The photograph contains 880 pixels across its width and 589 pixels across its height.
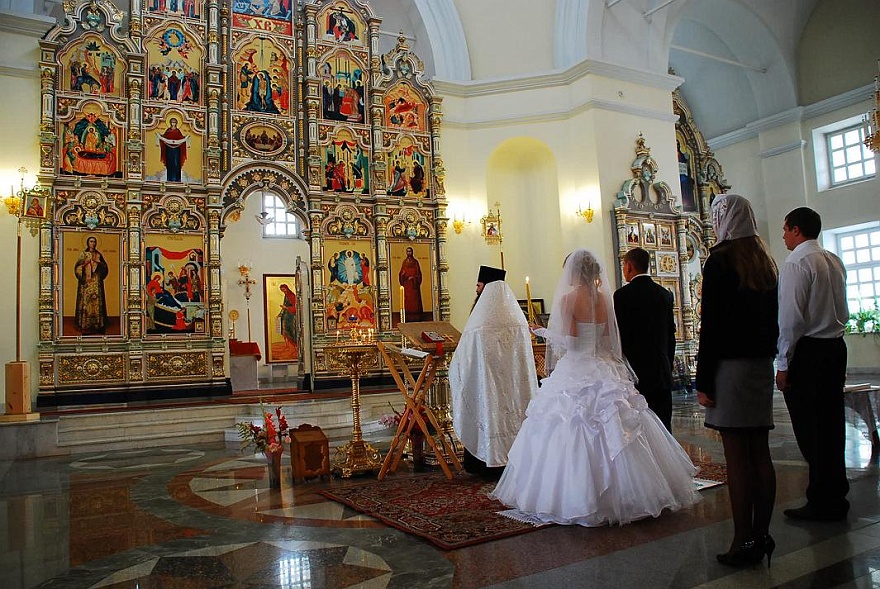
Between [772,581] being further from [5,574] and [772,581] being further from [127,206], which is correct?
[127,206]

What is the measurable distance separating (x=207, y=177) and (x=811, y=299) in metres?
10.9

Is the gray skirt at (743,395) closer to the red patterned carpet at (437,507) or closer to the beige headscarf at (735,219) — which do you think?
the beige headscarf at (735,219)

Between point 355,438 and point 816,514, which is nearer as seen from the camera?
point 816,514

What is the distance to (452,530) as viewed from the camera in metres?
4.45

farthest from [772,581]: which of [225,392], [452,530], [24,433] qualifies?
[225,392]

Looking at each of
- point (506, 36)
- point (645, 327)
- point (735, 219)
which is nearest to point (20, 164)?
point (506, 36)

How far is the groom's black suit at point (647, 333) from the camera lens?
5285mm

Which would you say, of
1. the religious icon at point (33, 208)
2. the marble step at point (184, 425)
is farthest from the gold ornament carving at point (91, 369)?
the religious icon at point (33, 208)

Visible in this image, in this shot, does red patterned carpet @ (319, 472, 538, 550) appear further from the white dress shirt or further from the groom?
the white dress shirt

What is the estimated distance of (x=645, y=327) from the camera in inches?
209

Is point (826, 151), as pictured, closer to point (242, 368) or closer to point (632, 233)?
point (632, 233)

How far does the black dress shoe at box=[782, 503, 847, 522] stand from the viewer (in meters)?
4.29

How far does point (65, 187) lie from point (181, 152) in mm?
2054

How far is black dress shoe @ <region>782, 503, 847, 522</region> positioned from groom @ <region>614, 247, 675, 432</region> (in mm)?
1249
